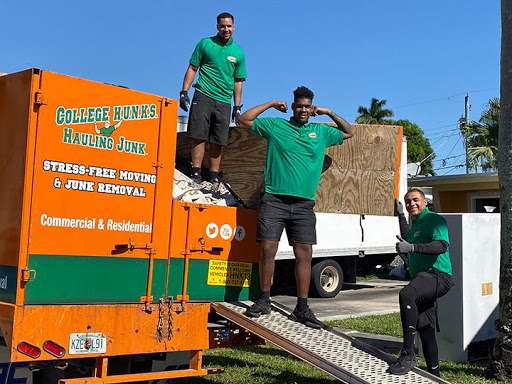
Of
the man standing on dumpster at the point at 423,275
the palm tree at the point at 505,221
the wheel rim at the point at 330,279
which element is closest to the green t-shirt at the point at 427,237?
the man standing on dumpster at the point at 423,275

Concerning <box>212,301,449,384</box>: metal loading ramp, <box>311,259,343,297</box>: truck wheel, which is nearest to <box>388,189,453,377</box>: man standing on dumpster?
<box>212,301,449,384</box>: metal loading ramp

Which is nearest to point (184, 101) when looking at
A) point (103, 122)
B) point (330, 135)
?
point (330, 135)

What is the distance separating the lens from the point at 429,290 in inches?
235

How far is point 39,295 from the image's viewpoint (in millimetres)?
4836

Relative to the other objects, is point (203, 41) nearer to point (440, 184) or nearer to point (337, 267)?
point (337, 267)

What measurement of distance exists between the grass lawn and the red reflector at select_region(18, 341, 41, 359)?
2461 mm

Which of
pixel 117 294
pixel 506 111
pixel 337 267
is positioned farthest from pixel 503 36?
pixel 337 267

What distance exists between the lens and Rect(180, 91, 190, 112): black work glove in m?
6.92

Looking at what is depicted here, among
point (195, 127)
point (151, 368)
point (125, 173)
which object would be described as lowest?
point (151, 368)

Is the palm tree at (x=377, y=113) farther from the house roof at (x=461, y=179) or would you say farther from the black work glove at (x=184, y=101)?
the black work glove at (x=184, y=101)

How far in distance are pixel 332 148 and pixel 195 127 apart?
1726mm

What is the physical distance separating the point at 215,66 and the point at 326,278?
8.40m

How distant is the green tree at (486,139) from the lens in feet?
82.8

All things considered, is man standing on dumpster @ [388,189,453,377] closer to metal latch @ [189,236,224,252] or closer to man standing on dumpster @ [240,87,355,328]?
man standing on dumpster @ [240,87,355,328]
